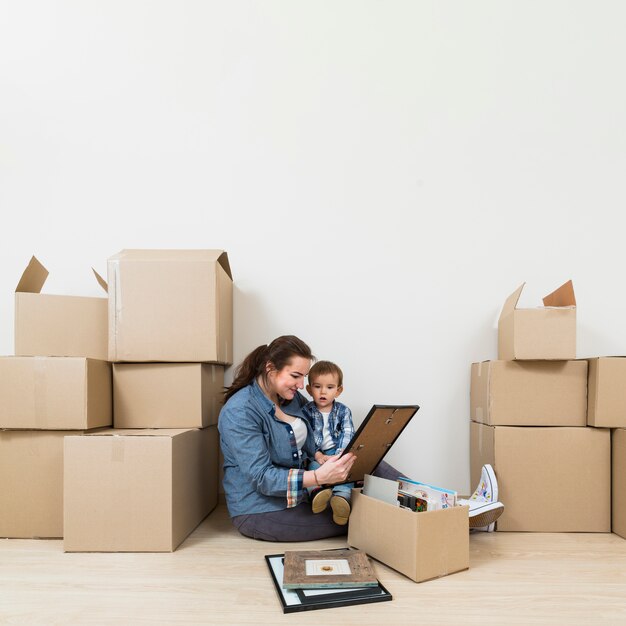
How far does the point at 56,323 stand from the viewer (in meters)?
1.91

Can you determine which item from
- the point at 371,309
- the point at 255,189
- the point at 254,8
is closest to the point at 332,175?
the point at 255,189

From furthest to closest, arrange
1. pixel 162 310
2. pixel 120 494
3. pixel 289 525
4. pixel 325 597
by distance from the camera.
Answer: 1. pixel 162 310
2. pixel 289 525
3. pixel 120 494
4. pixel 325 597

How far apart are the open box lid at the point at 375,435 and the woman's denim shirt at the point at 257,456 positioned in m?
0.20

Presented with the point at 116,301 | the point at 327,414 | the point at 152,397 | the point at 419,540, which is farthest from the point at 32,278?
the point at 419,540

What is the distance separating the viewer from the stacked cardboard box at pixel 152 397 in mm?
1654

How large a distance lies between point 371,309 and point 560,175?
1004mm

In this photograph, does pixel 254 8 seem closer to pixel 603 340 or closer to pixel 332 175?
pixel 332 175

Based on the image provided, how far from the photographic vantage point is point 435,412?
7.42 ft

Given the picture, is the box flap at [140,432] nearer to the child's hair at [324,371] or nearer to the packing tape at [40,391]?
the packing tape at [40,391]

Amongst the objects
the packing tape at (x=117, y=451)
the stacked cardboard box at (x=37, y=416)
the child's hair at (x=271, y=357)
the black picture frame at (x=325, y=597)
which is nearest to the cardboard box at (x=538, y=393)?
the child's hair at (x=271, y=357)

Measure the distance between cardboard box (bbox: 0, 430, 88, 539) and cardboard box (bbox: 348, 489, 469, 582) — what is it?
3.44 feet

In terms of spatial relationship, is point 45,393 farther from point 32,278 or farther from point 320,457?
point 320,457

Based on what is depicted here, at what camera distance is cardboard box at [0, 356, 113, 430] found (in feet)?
5.70

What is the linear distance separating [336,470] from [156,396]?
706 millimetres
